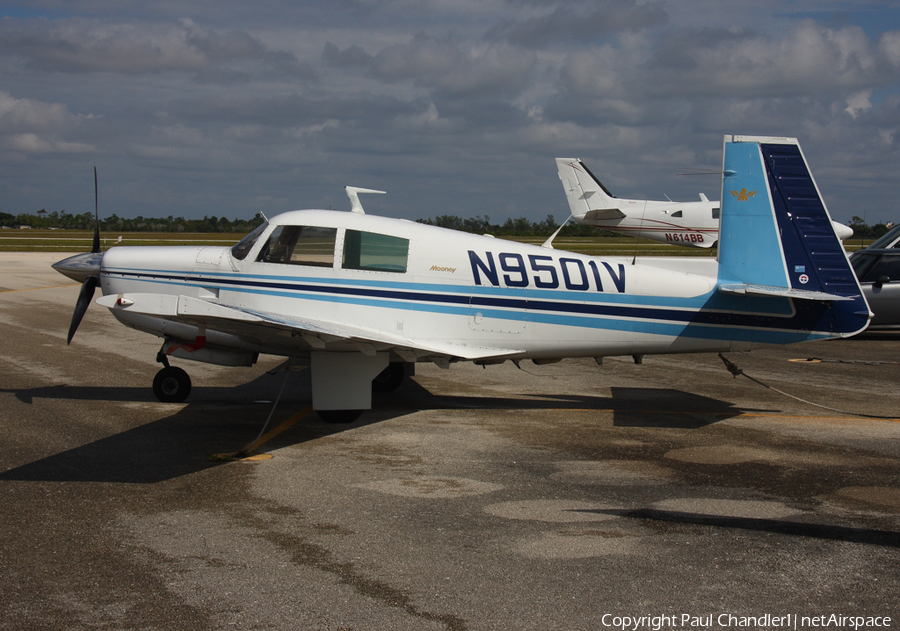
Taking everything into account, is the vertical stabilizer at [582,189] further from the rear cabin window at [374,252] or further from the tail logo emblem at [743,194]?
the rear cabin window at [374,252]

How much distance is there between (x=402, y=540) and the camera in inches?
193

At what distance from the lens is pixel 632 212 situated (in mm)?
34094

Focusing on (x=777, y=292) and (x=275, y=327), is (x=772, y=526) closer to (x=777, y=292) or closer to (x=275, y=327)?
(x=777, y=292)

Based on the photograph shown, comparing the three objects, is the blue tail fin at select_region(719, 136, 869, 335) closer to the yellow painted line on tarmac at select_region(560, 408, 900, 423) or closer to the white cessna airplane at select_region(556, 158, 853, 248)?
the yellow painted line on tarmac at select_region(560, 408, 900, 423)

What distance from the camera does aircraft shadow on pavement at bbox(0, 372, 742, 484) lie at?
256 inches

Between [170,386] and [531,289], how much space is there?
4.77 metres

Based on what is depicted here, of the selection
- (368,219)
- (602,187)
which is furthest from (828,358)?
(602,187)

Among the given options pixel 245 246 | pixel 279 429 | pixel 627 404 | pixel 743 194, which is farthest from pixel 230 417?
pixel 743 194

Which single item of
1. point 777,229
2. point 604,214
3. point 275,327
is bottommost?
point 275,327

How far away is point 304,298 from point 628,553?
4967 millimetres

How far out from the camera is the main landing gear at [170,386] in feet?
30.0

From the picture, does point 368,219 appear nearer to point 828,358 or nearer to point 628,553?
point 628,553

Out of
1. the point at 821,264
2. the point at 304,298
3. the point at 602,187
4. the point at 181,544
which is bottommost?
the point at 181,544

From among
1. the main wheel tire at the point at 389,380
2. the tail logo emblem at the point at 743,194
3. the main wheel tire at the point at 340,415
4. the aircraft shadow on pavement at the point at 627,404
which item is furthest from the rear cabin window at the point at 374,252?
the tail logo emblem at the point at 743,194
